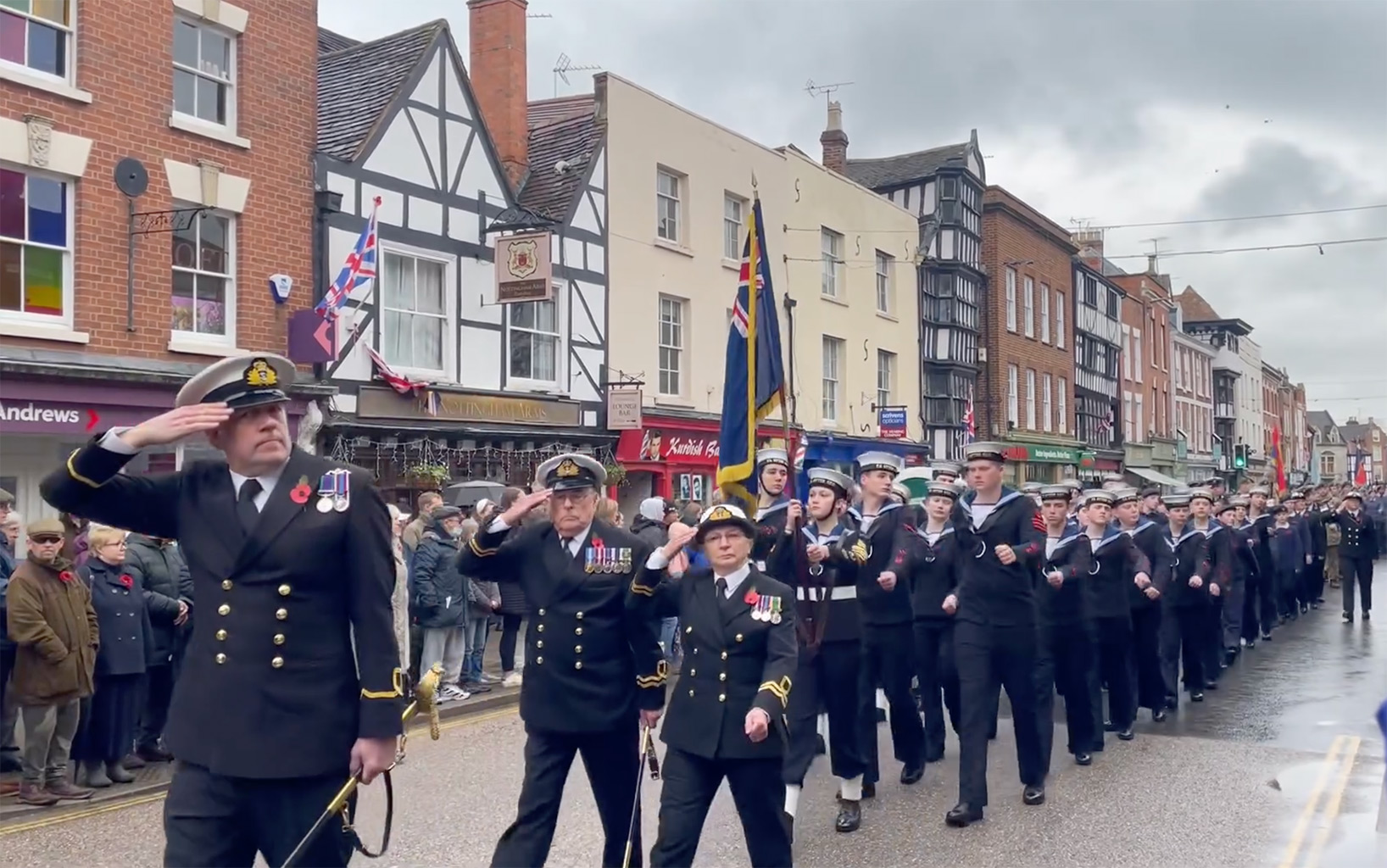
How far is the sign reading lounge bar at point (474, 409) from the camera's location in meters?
17.4

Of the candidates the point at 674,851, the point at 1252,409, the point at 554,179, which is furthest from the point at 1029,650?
the point at 1252,409

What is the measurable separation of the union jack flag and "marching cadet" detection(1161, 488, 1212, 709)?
10.4 m

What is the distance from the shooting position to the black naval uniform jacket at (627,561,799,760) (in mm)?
5340

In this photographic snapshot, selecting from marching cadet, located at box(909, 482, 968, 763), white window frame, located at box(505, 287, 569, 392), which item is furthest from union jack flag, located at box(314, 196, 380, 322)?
marching cadet, located at box(909, 482, 968, 763)

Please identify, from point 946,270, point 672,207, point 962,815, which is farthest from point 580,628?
point 946,270

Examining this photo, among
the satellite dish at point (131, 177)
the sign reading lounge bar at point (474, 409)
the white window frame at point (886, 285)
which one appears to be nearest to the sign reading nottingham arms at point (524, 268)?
the sign reading lounge bar at point (474, 409)

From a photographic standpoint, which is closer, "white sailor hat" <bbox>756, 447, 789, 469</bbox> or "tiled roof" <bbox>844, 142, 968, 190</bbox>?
"white sailor hat" <bbox>756, 447, 789, 469</bbox>

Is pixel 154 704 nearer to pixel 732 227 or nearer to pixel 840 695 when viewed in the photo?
pixel 840 695

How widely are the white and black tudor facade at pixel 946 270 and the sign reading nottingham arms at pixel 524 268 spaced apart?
17.6m

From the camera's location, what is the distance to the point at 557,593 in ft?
18.4

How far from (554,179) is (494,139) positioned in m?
1.22

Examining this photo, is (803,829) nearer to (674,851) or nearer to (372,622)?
(674,851)

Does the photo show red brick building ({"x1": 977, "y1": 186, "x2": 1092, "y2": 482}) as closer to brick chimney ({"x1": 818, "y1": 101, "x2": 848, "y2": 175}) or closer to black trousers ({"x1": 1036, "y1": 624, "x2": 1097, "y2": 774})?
brick chimney ({"x1": 818, "y1": 101, "x2": 848, "y2": 175})

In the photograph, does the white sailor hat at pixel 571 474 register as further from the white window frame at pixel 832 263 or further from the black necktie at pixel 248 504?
the white window frame at pixel 832 263
